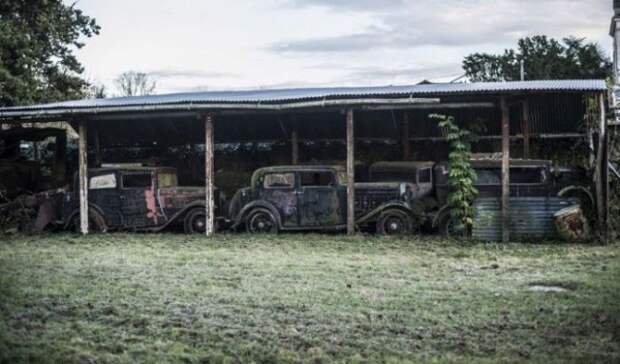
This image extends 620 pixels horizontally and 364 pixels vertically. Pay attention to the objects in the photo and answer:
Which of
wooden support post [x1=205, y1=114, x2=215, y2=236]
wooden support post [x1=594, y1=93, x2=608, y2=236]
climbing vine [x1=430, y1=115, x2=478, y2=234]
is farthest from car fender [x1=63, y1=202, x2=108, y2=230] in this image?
wooden support post [x1=594, y1=93, x2=608, y2=236]

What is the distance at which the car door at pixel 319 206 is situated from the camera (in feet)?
51.7

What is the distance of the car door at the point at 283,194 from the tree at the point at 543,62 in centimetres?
1423

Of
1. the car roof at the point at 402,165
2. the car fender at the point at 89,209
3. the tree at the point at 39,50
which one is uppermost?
the tree at the point at 39,50

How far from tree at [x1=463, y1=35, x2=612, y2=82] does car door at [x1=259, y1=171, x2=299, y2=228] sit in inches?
560

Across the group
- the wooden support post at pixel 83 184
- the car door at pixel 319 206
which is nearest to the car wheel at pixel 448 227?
the car door at pixel 319 206

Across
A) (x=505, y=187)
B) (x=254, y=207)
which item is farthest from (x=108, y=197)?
(x=505, y=187)

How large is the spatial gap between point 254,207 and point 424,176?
11.2 feet

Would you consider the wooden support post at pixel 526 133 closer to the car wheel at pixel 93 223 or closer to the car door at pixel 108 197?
the car door at pixel 108 197

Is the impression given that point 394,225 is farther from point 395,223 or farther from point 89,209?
point 89,209

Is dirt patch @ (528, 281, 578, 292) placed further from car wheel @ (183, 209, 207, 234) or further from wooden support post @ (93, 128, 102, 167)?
wooden support post @ (93, 128, 102, 167)

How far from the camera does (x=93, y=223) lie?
17000mm

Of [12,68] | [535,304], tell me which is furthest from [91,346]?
[12,68]

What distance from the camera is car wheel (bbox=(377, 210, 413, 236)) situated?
1528cm

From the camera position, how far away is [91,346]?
21.7 feet
